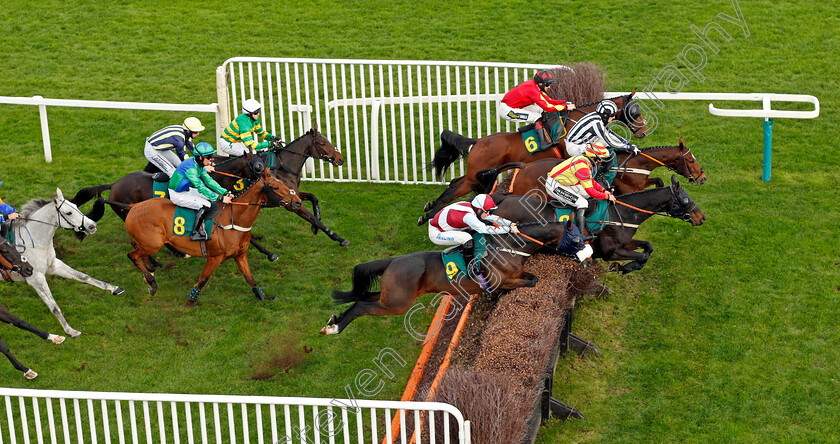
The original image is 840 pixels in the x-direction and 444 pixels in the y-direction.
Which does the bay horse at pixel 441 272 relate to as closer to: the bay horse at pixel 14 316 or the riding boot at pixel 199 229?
the riding boot at pixel 199 229

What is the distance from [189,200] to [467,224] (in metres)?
2.91

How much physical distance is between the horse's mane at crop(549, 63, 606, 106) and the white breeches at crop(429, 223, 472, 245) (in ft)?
12.2

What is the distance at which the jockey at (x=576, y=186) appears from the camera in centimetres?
859

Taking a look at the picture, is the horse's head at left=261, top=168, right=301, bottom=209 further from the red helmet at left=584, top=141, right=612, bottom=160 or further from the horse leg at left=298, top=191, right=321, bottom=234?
the red helmet at left=584, top=141, right=612, bottom=160

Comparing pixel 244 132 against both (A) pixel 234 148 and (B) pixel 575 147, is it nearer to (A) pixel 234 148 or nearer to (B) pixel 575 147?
(A) pixel 234 148

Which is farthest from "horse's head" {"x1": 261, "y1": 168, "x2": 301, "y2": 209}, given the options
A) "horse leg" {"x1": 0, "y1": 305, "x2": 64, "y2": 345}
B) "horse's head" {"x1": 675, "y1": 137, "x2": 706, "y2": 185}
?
"horse's head" {"x1": 675, "y1": 137, "x2": 706, "y2": 185}

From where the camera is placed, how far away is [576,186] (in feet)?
28.5

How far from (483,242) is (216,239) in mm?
2806

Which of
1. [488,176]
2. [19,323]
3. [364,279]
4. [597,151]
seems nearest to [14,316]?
[19,323]

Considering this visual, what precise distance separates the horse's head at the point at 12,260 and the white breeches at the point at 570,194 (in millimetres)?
4856

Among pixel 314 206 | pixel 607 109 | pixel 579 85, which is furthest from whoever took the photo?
pixel 579 85

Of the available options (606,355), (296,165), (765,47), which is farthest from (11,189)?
(765,47)

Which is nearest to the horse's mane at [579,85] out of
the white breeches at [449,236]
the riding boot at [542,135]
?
the riding boot at [542,135]

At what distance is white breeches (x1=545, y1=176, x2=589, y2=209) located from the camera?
340 inches
